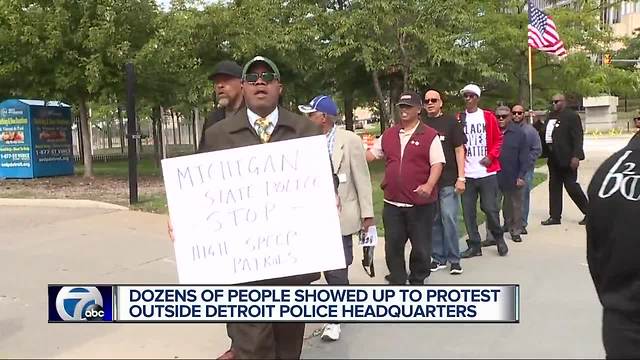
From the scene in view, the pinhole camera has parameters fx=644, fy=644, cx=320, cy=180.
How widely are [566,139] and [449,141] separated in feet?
11.0

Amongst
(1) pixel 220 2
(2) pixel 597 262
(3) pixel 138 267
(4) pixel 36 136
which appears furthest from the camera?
(1) pixel 220 2

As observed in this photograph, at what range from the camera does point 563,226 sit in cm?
899

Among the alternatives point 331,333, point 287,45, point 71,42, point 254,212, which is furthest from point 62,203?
point 254,212

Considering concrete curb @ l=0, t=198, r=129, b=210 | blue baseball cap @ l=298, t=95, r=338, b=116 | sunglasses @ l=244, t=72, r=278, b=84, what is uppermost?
sunglasses @ l=244, t=72, r=278, b=84

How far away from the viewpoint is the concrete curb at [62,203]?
1094cm

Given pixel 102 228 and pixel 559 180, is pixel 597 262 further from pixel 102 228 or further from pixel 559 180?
pixel 102 228

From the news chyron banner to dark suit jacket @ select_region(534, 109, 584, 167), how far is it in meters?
6.35

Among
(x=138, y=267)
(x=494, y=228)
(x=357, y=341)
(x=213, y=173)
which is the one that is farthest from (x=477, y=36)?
(x=213, y=173)

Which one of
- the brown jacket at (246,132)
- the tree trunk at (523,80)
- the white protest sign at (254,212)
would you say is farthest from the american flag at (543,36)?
the white protest sign at (254,212)

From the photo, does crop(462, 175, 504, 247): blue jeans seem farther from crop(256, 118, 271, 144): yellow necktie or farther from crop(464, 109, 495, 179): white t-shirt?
crop(256, 118, 271, 144): yellow necktie

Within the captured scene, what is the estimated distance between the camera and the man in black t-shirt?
615cm

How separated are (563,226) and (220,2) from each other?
13200 millimetres

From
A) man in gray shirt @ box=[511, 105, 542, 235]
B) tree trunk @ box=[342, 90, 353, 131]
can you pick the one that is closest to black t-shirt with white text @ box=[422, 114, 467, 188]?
man in gray shirt @ box=[511, 105, 542, 235]

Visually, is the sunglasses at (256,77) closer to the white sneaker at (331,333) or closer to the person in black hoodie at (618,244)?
the person in black hoodie at (618,244)
